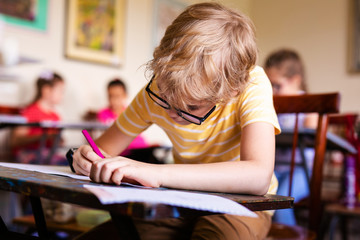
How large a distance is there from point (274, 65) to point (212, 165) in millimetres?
2009

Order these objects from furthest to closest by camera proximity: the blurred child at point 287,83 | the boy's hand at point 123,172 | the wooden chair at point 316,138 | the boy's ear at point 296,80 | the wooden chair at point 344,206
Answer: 1. the boy's ear at point 296,80
2. the blurred child at point 287,83
3. the wooden chair at point 344,206
4. the wooden chair at point 316,138
5. the boy's hand at point 123,172

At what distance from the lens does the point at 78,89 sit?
402 centimetres

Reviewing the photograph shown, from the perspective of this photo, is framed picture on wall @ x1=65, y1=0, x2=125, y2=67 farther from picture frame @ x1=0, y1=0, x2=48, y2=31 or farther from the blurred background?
picture frame @ x1=0, y1=0, x2=48, y2=31

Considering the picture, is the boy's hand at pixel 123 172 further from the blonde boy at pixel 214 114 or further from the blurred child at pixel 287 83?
the blurred child at pixel 287 83

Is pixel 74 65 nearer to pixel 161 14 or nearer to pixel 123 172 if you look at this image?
pixel 161 14

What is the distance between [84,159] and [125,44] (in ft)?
12.4

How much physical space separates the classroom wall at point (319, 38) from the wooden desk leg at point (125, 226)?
4.43 metres

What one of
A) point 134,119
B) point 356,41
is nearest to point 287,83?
point 134,119

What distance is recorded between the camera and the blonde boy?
66cm

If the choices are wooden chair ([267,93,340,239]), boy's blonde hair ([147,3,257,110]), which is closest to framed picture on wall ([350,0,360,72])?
wooden chair ([267,93,340,239])

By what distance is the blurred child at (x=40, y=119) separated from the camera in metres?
2.96

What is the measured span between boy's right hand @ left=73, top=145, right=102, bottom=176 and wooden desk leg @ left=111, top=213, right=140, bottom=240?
0.27 m

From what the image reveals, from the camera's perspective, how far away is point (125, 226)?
19.7 inches

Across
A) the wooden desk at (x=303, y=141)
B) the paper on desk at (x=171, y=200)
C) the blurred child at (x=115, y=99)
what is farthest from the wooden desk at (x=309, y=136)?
the blurred child at (x=115, y=99)
